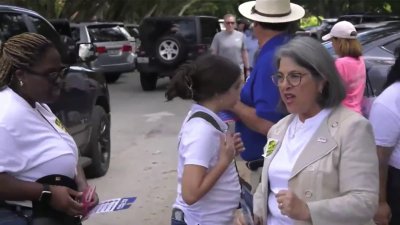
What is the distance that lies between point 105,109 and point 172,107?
19.3 ft

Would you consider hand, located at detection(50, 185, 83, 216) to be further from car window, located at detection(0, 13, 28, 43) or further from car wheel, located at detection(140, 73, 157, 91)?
car wheel, located at detection(140, 73, 157, 91)

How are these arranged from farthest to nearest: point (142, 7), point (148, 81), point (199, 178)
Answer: point (142, 7) < point (148, 81) < point (199, 178)

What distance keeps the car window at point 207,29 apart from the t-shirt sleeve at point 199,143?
1471 cm

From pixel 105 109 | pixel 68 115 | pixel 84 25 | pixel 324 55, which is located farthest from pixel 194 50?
pixel 324 55

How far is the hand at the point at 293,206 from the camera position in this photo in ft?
8.27

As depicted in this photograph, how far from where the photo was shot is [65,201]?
2992 mm

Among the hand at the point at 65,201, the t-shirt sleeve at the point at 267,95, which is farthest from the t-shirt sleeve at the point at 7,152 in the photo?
the t-shirt sleeve at the point at 267,95

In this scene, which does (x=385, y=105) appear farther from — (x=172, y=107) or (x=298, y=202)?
(x=172, y=107)

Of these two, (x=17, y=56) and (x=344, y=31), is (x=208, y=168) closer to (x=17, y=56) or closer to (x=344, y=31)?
(x=17, y=56)

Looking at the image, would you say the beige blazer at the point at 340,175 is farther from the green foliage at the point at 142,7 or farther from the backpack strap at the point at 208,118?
the green foliage at the point at 142,7

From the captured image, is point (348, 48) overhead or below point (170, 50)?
overhead

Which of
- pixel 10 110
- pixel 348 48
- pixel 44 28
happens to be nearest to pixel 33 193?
pixel 10 110

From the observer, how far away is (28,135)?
2920 mm

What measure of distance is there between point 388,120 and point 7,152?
1776 millimetres
